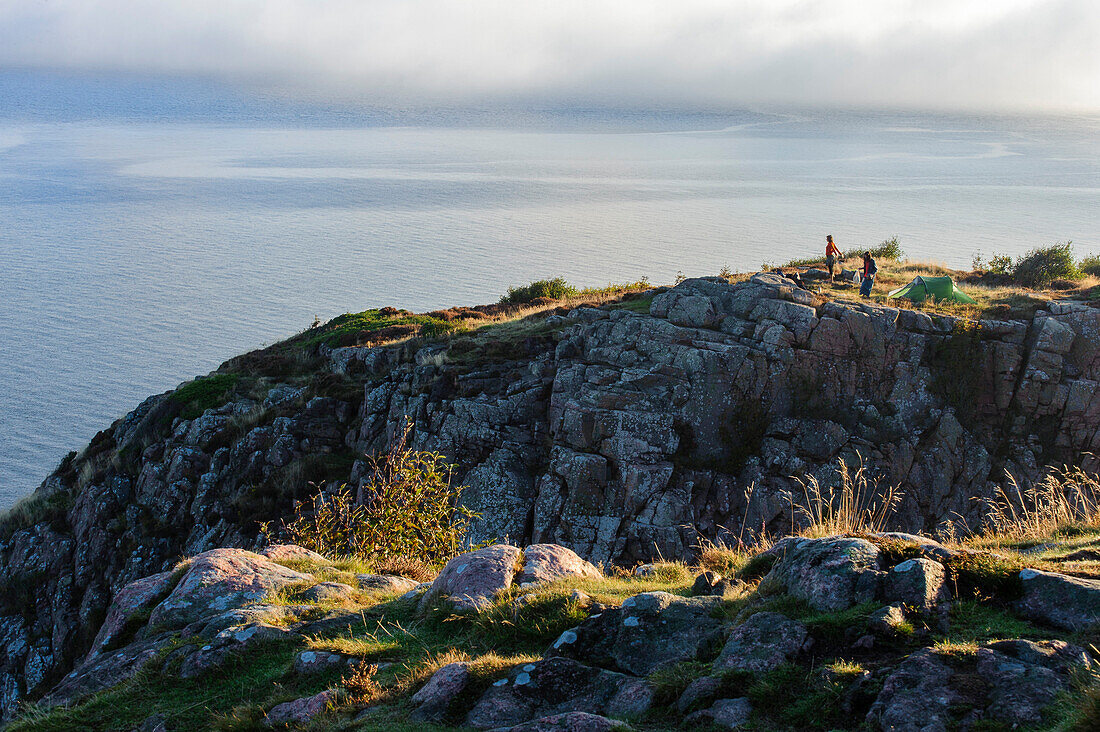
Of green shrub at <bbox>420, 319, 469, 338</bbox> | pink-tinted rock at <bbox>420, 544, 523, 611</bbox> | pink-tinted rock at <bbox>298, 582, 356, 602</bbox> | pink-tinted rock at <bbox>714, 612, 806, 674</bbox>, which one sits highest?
pink-tinted rock at <bbox>714, 612, 806, 674</bbox>

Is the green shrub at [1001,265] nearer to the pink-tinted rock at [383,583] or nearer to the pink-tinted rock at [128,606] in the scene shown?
the pink-tinted rock at [383,583]

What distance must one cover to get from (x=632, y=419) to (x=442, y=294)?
3769cm

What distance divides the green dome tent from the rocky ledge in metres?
19.4

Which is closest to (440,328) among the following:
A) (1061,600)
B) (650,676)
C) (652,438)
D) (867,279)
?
(652,438)

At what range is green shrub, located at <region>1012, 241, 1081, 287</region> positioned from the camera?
29391mm

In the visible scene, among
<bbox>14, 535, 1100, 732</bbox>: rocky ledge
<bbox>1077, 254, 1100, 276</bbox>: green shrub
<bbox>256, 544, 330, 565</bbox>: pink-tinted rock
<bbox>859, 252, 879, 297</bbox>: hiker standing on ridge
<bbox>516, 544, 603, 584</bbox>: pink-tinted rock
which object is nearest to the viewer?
<bbox>14, 535, 1100, 732</bbox>: rocky ledge

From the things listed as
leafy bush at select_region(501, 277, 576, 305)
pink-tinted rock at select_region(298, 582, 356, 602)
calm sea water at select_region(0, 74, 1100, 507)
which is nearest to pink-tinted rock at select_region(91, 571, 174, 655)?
pink-tinted rock at select_region(298, 582, 356, 602)

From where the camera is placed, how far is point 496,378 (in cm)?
2370

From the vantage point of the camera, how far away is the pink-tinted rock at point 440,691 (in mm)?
6066

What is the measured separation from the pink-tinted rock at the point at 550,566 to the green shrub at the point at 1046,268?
87.4ft

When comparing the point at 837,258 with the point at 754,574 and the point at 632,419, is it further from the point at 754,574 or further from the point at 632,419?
the point at 754,574

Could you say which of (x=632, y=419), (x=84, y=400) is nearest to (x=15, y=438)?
(x=84, y=400)

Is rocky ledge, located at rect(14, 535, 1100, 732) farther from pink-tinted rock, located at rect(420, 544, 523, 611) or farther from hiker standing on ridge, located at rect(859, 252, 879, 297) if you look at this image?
hiker standing on ridge, located at rect(859, 252, 879, 297)

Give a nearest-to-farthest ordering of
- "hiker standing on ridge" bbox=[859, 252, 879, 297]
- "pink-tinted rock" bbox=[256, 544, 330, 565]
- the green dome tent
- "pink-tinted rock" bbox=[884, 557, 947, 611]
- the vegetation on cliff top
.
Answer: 1. the vegetation on cliff top
2. "pink-tinted rock" bbox=[884, 557, 947, 611]
3. "pink-tinted rock" bbox=[256, 544, 330, 565]
4. the green dome tent
5. "hiker standing on ridge" bbox=[859, 252, 879, 297]
